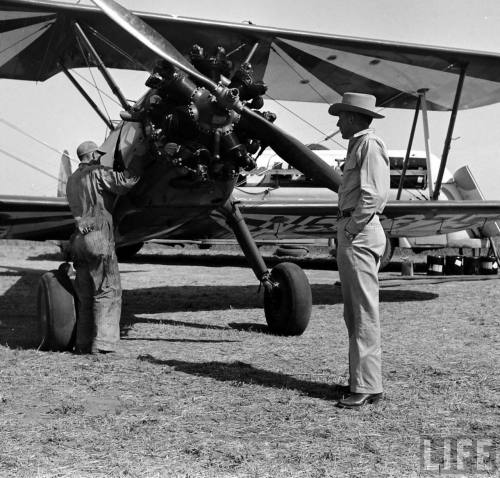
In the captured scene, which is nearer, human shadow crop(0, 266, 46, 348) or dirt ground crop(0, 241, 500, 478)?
dirt ground crop(0, 241, 500, 478)

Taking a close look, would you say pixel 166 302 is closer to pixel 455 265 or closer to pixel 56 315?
pixel 56 315

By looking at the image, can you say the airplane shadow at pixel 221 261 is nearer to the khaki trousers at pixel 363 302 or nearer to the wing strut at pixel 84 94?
the wing strut at pixel 84 94

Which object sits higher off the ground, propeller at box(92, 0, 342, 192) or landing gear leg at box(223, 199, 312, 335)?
propeller at box(92, 0, 342, 192)

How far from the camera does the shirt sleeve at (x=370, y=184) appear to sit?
377 centimetres

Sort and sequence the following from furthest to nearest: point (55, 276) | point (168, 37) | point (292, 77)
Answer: point (292, 77), point (168, 37), point (55, 276)

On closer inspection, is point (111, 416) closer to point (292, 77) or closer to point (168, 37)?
point (168, 37)

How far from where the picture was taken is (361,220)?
12.4 ft

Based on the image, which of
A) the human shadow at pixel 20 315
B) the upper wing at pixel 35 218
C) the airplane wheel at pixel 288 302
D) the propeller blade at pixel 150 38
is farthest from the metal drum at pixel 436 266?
the propeller blade at pixel 150 38

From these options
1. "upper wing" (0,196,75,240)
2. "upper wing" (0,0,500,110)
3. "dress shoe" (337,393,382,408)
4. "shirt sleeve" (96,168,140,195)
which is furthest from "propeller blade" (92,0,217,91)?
"upper wing" (0,196,75,240)

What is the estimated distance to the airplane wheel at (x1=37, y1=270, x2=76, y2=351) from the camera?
5.28 metres

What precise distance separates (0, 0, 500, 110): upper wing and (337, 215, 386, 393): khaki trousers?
3.16 metres

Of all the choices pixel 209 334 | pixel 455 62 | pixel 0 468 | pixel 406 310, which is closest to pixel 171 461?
pixel 0 468

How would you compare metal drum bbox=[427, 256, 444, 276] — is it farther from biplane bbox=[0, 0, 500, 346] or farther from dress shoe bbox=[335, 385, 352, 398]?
dress shoe bbox=[335, 385, 352, 398]

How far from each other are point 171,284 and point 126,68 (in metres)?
5.00
